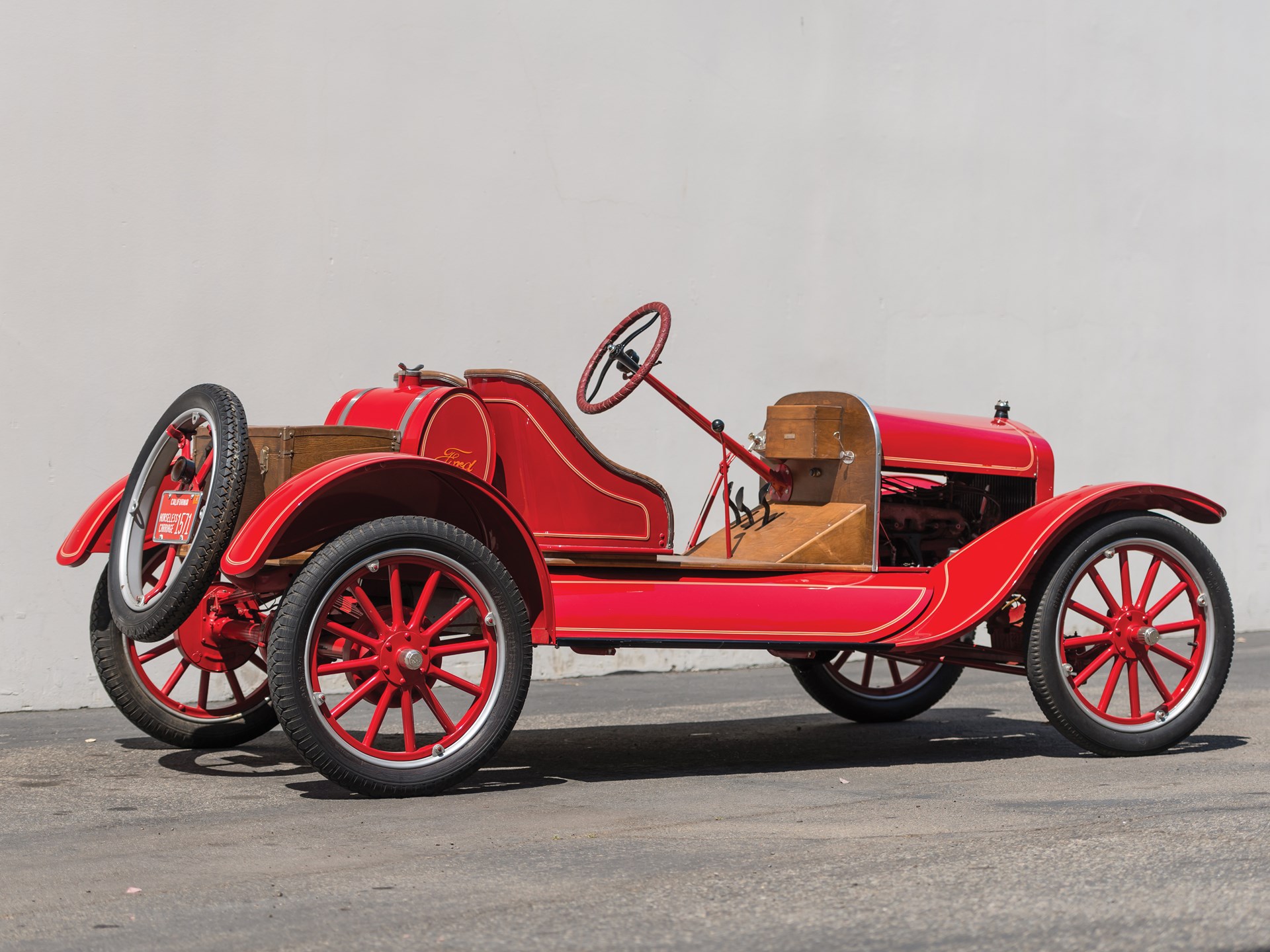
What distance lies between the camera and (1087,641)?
5.23 m

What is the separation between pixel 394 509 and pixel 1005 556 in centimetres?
217

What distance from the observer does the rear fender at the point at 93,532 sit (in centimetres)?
507

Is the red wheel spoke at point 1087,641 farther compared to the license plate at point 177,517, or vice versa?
the red wheel spoke at point 1087,641

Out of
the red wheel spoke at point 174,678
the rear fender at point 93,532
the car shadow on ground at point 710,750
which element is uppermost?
the rear fender at point 93,532

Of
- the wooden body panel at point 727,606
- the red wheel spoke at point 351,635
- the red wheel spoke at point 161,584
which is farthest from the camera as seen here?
the wooden body panel at point 727,606

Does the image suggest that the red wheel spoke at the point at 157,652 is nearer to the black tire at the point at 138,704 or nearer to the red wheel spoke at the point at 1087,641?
the black tire at the point at 138,704

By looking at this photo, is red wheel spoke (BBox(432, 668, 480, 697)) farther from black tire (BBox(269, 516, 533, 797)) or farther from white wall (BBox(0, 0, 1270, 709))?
white wall (BBox(0, 0, 1270, 709))

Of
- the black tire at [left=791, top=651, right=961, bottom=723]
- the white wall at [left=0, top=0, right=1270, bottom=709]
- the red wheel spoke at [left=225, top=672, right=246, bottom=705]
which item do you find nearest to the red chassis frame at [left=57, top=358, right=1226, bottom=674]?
the red wheel spoke at [left=225, top=672, right=246, bottom=705]

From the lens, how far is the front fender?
5.11 metres

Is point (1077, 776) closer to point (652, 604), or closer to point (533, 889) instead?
point (652, 604)

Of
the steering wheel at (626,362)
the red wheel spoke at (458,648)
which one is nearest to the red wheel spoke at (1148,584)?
the steering wheel at (626,362)

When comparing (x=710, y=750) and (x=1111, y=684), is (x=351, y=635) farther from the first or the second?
(x=1111, y=684)

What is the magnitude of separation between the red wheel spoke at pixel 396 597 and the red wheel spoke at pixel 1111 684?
2465mm

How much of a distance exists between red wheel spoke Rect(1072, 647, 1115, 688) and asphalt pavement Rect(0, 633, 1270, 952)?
286 mm
